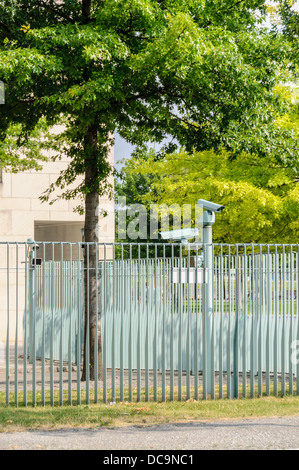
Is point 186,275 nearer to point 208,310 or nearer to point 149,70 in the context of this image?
point 208,310

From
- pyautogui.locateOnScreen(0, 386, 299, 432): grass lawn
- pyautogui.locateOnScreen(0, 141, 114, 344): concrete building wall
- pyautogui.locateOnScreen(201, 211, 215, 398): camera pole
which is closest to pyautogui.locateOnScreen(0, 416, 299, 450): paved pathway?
pyautogui.locateOnScreen(0, 386, 299, 432): grass lawn

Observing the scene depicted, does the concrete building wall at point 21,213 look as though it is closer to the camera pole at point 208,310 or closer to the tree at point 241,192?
the tree at point 241,192

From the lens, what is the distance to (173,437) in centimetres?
731

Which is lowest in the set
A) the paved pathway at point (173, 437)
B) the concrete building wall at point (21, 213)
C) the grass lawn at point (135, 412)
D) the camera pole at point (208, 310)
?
the grass lawn at point (135, 412)

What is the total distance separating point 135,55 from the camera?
1087 cm

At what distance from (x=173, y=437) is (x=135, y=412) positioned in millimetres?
1448

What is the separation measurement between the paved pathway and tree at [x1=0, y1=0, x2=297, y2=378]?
2.49 meters

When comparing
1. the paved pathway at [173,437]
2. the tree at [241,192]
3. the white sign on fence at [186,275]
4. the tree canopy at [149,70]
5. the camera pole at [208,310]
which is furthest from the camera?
the tree at [241,192]

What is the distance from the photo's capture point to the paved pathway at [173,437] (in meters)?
6.93

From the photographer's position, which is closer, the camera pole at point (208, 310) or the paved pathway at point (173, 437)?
the paved pathway at point (173, 437)

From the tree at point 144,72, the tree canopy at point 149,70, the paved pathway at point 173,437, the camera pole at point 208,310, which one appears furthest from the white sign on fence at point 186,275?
the tree canopy at point 149,70

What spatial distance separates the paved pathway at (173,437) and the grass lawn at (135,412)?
312mm

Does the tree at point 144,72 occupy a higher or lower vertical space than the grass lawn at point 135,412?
higher

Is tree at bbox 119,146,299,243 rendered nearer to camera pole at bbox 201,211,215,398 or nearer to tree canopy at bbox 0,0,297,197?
tree canopy at bbox 0,0,297,197
